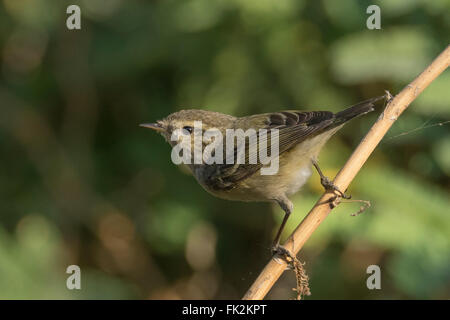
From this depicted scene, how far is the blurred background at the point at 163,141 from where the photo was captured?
4.15 m

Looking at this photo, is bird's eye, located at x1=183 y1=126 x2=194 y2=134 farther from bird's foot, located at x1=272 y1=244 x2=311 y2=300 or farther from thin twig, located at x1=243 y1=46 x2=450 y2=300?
thin twig, located at x1=243 y1=46 x2=450 y2=300

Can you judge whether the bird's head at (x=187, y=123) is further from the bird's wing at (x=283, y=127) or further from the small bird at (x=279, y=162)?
the bird's wing at (x=283, y=127)

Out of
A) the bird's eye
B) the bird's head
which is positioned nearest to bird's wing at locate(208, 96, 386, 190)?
the bird's head

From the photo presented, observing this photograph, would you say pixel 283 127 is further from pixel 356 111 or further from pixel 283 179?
pixel 356 111

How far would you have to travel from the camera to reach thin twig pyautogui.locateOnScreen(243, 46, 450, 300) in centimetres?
283

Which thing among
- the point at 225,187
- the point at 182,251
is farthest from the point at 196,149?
the point at 182,251

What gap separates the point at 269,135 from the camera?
11.7 ft

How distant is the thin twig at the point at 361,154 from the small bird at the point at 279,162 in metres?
0.50

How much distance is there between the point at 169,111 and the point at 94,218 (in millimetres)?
1216

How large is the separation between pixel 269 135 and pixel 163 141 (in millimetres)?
2166

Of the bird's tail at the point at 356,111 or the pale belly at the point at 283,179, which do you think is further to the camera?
the pale belly at the point at 283,179

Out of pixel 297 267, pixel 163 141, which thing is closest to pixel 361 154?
pixel 297 267

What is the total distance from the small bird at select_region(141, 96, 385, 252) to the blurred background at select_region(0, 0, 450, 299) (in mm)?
244

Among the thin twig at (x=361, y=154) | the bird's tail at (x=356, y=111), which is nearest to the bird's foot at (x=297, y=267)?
the thin twig at (x=361, y=154)
